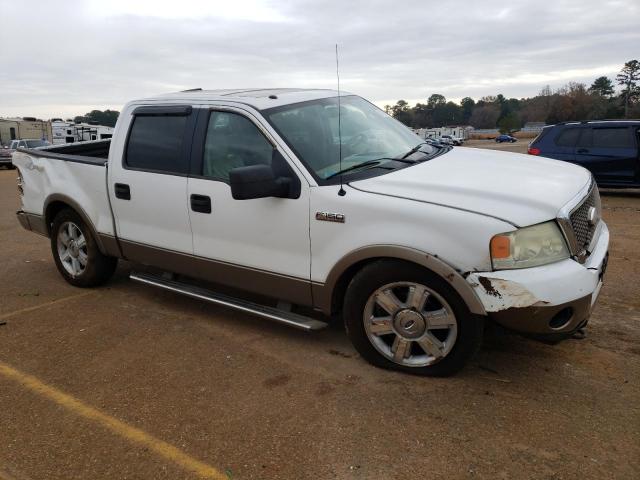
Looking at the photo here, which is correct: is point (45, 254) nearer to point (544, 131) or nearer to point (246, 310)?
point (246, 310)

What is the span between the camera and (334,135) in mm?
4059

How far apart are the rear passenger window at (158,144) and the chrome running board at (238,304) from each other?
95 cm

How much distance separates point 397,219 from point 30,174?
4285mm

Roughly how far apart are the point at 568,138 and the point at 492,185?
30.0ft

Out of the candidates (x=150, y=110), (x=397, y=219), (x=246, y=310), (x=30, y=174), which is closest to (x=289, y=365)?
(x=246, y=310)

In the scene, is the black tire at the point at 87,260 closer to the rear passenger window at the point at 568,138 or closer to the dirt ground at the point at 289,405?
the dirt ground at the point at 289,405

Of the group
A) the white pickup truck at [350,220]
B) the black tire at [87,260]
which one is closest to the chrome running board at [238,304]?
the white pickup truck at [350,220]

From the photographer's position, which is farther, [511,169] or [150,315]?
[150,315]

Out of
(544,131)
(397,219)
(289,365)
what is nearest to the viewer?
(397,219)

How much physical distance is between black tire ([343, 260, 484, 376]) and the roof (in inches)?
59.1

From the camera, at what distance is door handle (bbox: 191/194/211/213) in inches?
161

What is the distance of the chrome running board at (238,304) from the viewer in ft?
→ 12.3

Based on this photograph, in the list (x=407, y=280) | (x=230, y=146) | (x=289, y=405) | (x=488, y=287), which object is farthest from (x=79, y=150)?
(x=488, y=287)

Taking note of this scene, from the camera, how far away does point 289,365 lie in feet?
12.2
